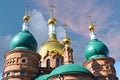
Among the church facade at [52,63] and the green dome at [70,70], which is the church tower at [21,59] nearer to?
the church facade at [52,63]

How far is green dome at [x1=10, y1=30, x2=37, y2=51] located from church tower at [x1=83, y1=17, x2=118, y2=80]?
7037mm

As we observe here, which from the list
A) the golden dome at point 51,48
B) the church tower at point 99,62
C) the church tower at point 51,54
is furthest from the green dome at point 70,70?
the golden dome at point 51,48

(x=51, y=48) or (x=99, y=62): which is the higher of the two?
(x=51, y=48)

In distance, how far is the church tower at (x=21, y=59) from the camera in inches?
1268

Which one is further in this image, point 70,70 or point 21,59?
point 21,59

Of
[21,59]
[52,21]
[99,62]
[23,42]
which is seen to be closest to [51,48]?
[52,21]

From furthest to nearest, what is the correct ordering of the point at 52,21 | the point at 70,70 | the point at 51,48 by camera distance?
the point at 52,21
the point at 51,48
the point at 70,70

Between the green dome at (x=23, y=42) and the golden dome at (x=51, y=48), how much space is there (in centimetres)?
488

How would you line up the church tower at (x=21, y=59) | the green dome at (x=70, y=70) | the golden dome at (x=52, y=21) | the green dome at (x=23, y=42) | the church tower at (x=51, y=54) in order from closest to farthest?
the green dome at (x=70, y=70), the church tower at (x=21, y=59), the green dome at (x=23, y=42), the church tower at (x=51, y=54), the golden dome at (x=52, y=21)

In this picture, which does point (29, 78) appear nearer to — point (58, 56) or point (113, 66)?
point (58, 56)

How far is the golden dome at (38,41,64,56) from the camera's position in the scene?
39219 millimetres

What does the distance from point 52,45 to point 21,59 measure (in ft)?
26.3

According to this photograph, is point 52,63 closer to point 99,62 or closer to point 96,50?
point 96,50

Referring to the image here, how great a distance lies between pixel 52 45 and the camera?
132 ft
